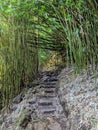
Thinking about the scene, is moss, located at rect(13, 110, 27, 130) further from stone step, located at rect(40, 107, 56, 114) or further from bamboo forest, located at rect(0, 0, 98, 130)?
stone step, located at rect(40, 107, 56, 114)

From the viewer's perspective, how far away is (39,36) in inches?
160

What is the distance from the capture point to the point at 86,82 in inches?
107

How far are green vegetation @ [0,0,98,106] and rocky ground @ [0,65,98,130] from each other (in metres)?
0.24

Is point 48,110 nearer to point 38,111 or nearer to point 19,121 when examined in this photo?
point 38,111

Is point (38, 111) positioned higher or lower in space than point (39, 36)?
lower

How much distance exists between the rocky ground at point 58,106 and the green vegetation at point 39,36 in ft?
0.77

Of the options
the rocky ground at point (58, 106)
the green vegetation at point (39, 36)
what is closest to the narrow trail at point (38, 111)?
the rocky ground at point (58, 106)

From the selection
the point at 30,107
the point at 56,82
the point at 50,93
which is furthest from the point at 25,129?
the point at 56,82

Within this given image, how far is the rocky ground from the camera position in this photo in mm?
2291

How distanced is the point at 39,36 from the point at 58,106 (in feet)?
5.01

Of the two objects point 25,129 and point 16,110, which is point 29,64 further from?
point 25,129

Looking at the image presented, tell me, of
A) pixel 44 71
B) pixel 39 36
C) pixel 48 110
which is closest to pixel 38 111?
pixel 48 110

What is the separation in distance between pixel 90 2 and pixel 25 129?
160cm

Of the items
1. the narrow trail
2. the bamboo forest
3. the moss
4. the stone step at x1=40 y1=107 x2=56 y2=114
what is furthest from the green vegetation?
the moss
